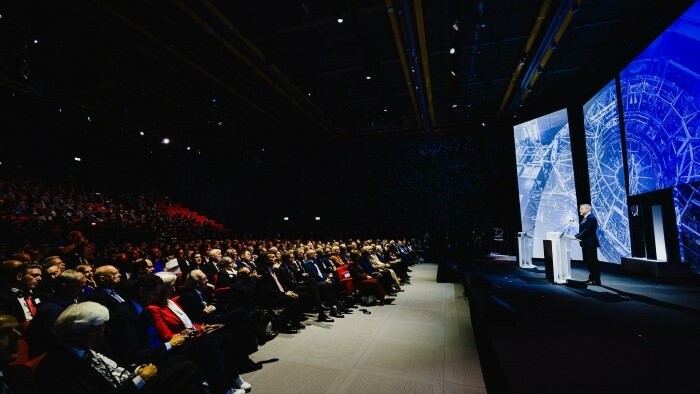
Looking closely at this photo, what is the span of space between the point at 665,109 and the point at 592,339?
15.6 ft

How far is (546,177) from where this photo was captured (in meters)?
9.77

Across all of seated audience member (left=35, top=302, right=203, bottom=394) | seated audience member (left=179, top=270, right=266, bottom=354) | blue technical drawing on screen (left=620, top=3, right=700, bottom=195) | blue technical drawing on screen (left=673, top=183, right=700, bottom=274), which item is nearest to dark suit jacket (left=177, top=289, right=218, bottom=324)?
seated audience member (left=179, top=270, right=266, bottom=354)

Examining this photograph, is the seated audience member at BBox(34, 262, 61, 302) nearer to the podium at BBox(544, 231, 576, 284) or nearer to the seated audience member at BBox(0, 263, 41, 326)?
the seated audience member at BBox(0, 263, 41, 326)

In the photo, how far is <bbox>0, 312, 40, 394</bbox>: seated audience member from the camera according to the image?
4.64 feet

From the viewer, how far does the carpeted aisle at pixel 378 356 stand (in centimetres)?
277

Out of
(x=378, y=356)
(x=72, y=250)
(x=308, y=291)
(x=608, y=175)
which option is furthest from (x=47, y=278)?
(x=608, y=175)

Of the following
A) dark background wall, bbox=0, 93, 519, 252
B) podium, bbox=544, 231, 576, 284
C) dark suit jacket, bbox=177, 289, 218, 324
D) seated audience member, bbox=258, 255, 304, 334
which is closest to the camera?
dark suit jacket, bbox=177, 289, 218, 324

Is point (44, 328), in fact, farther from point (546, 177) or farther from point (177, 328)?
point (546, 177)

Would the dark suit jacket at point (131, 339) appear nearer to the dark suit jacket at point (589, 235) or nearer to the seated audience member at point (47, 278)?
the seated audience member at point (47, 278)

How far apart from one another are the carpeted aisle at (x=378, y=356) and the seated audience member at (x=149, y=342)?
0.43 m

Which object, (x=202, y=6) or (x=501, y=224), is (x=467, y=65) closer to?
(x=202, y=6)

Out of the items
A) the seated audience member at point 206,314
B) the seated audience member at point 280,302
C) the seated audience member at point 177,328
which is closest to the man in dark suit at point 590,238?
the seated audience member at point 280,302

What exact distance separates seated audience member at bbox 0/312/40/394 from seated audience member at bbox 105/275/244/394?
0.78 m

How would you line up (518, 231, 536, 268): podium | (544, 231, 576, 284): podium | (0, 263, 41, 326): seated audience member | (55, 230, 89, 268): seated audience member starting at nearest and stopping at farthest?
(0, 263, 41, 326): seated audience member, (544, 231, 576, 284): podium, (55, 230, 89, 268): seated audience member, (518, 231, 536, 268): podium
